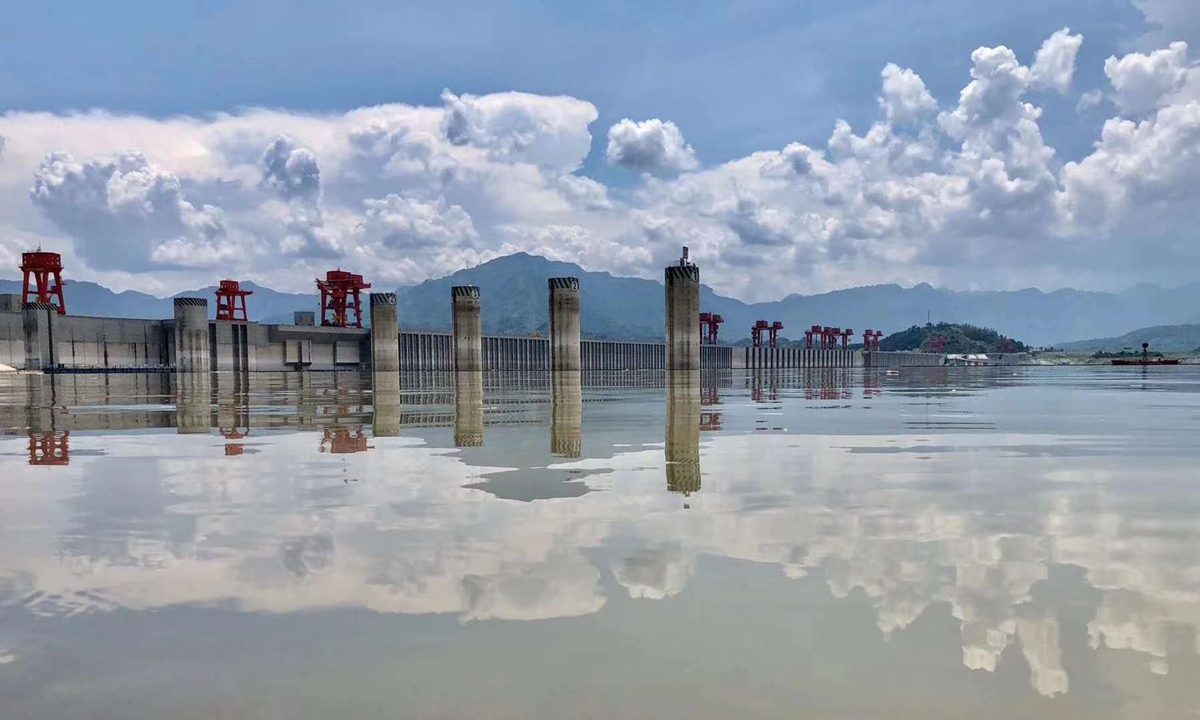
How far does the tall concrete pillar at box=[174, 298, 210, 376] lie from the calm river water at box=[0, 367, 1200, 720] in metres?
123

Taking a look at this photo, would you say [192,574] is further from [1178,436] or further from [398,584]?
[1178,436]

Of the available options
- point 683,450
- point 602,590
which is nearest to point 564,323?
Answer: point 683,450

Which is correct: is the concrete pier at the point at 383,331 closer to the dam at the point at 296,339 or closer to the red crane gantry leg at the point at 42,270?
the dam at the point at 296,339

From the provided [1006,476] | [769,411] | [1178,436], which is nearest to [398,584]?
[1006,476]

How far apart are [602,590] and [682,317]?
74.9 metres

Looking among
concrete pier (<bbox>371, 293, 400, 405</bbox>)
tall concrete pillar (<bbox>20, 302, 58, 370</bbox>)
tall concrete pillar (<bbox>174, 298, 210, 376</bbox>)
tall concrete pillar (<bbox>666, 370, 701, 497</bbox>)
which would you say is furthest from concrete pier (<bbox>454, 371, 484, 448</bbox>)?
tall concrete pillar (<bbox>20, 302, 58, 370</bbox>)

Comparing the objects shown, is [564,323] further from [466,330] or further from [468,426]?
[468,426]

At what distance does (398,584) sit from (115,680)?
210cm

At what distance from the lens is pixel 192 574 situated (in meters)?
6.61

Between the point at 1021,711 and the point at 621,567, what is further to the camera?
Answer: the point at 621,567

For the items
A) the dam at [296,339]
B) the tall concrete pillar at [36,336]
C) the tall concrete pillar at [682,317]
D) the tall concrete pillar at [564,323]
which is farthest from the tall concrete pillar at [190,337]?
the tall concrete pillar at [682,317]

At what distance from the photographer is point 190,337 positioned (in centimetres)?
12362

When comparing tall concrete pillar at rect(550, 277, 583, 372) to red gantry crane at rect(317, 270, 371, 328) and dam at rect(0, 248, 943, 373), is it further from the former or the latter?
red gantry crane at rect(317, 270, 371, 328)

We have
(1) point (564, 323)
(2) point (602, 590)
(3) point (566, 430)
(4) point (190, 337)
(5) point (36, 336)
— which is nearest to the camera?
(2) point (602, 590)
